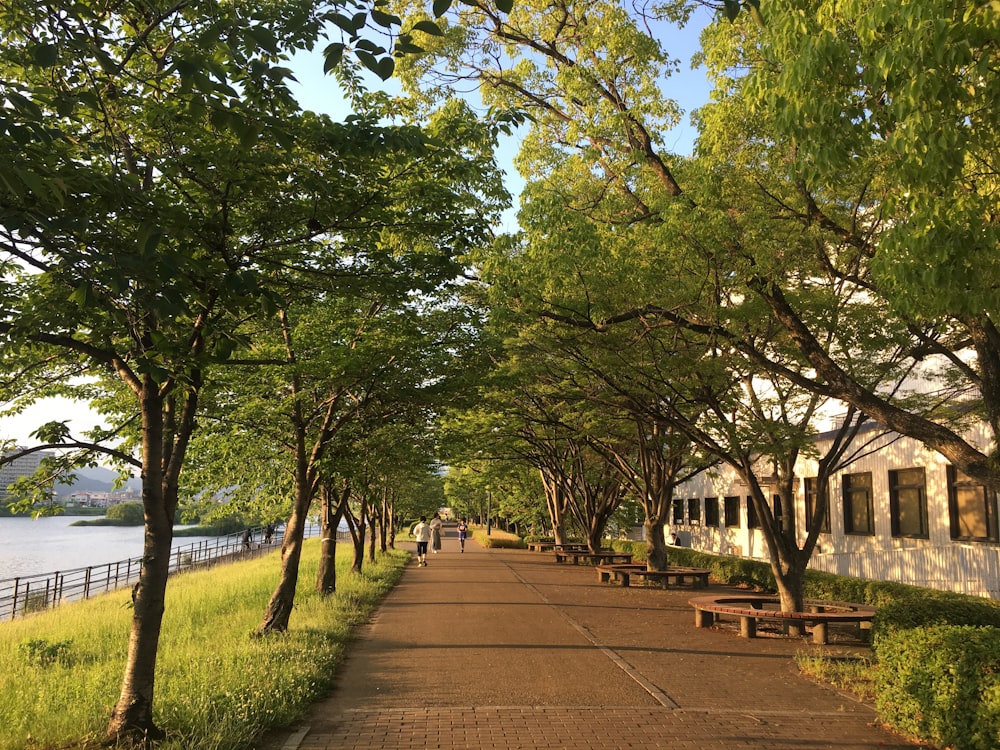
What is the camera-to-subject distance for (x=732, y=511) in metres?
31.7

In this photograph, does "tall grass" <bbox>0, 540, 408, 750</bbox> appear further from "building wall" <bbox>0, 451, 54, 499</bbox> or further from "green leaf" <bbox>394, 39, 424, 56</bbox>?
"green leaf" <bbox>394, 39, 424, 56</bbox>

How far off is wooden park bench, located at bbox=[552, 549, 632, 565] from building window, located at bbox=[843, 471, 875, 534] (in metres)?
7.89

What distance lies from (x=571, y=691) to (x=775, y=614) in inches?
183

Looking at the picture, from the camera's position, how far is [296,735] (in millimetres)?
6270


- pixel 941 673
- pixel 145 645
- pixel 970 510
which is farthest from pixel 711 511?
pixel 145 645

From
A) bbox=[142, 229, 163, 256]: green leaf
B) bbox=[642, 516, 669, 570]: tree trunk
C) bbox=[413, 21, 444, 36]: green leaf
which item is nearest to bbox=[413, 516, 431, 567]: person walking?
bbox=[642, 516, 669, 570]: tree trunk

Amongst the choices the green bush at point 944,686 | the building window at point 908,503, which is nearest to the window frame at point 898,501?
the building window at point 908,503

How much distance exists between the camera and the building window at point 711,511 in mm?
33694

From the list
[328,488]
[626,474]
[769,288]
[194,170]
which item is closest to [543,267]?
[769,288]

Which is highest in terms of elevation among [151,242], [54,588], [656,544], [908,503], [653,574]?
[151,242]

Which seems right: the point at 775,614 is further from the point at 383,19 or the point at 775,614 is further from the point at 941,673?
the point at 383,19

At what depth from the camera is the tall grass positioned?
602 centimetres

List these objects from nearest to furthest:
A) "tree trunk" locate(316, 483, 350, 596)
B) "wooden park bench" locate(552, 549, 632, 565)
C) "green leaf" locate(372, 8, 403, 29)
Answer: "green leaf" locate(372, 8, 403, 29) → "tree trunk" locate(316, 483, 350, 596) → "wooden park bench" locate(552, 549, 632, 565)

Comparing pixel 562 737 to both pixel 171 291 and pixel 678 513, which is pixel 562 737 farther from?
pixel 678 513
